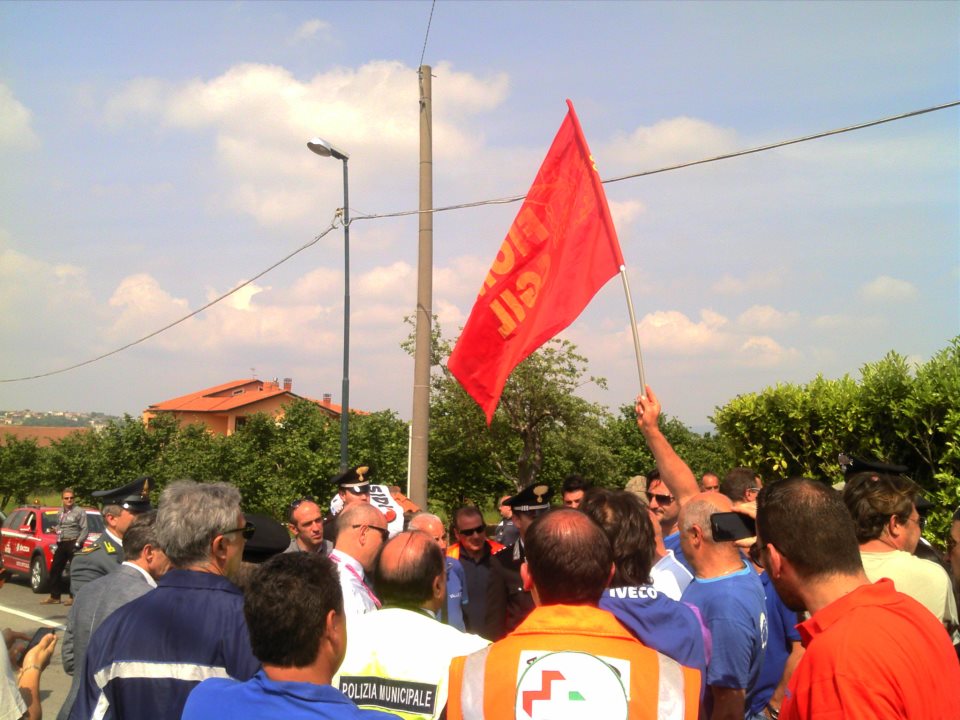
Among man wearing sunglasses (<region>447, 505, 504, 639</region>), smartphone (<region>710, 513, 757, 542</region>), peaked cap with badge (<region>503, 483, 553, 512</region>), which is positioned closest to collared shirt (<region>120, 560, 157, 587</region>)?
smartphone (<region>710, 513, 757, 542</region>)

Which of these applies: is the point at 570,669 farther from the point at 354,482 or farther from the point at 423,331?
the point at 423,331

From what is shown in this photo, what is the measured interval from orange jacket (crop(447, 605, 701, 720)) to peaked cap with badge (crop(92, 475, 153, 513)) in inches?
182

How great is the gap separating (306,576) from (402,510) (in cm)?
618

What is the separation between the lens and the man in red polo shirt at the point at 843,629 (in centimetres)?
208

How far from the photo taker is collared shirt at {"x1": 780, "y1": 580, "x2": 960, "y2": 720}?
2.07 metres

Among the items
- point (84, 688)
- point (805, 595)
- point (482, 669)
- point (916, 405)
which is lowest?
point (84, 688)

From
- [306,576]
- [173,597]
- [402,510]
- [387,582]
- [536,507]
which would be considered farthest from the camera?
[402,510]

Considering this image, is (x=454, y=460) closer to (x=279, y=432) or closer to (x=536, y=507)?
(x=279, y=432)

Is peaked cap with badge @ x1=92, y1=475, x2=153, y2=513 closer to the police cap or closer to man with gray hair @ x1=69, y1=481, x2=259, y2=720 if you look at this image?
the police cap

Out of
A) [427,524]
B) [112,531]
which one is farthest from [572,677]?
[112,531]

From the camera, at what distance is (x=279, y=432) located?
32.0 metres

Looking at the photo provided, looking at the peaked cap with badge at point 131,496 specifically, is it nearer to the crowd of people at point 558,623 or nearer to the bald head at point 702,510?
the crowd of people at point 558,623

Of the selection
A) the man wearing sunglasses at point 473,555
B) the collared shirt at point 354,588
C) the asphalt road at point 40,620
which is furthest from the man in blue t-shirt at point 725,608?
the asphalt road at point 40,620

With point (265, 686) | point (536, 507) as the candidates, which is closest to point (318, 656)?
point (265, 686)
